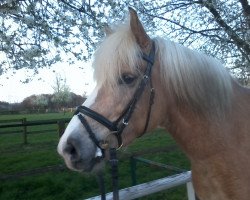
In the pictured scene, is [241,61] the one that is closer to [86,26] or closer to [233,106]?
[86,26]

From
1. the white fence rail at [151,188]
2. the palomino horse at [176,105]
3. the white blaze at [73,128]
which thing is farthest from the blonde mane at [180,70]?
the white fence rail at [151,188]

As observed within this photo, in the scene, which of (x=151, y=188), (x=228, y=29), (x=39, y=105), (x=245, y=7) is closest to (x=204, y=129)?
(x=151, y=188)

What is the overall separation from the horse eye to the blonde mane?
45 mm

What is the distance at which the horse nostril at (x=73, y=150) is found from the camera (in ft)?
5.83

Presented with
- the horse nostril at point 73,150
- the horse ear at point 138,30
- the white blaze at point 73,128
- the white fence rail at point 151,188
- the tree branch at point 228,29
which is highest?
the tree branch at point 228,29

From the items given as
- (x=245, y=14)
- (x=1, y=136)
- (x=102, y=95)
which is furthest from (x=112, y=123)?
(x=1, y=136)

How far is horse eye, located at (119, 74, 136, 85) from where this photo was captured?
196 cm

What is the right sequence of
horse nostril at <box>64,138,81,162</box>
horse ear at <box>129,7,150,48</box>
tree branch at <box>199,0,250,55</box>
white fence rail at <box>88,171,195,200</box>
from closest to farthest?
horse nostril at <box>64,138,81,162</box> < horse ear at <box>129,7,150,48</box> < white fence rail at <box>88,171,195,200</box> < tree branch at <box>199,0,250,55</box>

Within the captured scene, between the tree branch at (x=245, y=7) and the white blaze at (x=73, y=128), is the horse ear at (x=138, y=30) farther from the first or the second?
the tree branch at (x=245, y=7)

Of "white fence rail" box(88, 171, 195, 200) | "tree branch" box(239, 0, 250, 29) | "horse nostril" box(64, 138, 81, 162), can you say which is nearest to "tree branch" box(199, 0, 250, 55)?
"tree branch" box(239, 0, 250, 29)

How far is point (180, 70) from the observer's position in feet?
6.62

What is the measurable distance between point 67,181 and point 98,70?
4.29 m

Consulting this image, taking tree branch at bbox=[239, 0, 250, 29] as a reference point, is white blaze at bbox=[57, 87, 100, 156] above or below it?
below

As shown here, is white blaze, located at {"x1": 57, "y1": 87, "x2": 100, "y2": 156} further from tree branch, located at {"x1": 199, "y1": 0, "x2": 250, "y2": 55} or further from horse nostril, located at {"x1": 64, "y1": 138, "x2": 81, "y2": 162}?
tree branch, located at {"x1": 199, "y1": 0, "x2": 250, "y2": 55}
